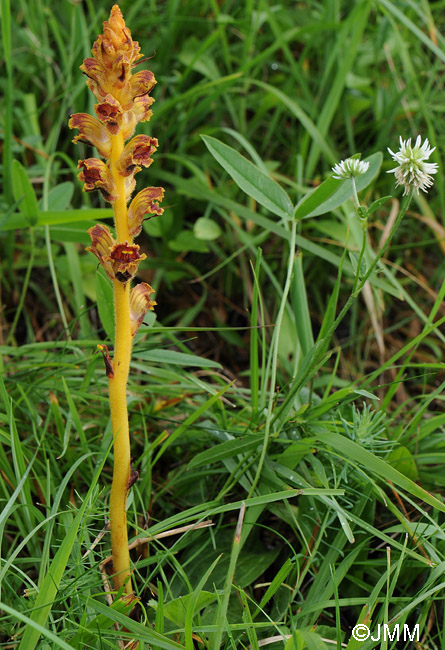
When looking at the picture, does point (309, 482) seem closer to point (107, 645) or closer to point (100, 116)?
point (107, 645)

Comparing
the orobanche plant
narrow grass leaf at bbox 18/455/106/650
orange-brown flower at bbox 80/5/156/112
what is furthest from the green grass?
orange-brown flower at bbox 80/5/156/112

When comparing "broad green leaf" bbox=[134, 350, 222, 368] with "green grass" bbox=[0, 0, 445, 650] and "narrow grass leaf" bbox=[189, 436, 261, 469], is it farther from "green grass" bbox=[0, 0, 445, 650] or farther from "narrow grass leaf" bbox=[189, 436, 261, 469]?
"narrow grass leaf" bbox=[189, 436, 261, 469]

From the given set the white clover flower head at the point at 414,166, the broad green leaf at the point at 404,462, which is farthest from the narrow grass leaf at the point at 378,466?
the white clover flower head at the point at 414,166

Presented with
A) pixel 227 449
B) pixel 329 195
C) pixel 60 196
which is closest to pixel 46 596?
pixel 227 449

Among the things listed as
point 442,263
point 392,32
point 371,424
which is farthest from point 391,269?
point 371,424

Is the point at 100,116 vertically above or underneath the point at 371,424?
above

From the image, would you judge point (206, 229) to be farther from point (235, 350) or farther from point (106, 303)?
point (106, 303)
